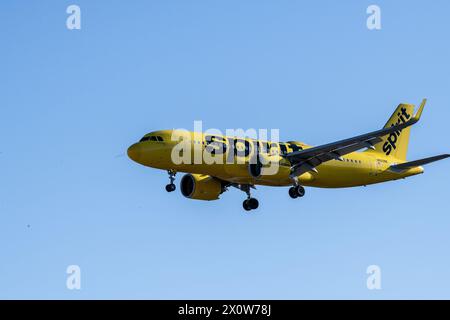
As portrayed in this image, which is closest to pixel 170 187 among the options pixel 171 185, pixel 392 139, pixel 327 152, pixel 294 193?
pixel 171 185

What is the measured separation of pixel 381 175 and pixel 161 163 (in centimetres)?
2081

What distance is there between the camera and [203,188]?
234 feet

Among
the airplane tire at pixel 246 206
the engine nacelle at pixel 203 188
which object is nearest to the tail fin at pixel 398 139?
the airplane tire at pixel 246 206

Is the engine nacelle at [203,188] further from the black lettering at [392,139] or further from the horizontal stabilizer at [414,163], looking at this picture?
the black lettering at [392,139]

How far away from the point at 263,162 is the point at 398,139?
1967 cm

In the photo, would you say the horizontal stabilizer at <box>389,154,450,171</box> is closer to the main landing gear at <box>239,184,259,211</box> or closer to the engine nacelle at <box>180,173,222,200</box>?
the main landing gear at <box>239,184,259,211</box>

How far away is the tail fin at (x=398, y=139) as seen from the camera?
78.9 metres

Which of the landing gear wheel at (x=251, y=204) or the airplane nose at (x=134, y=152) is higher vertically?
the airplane nose at (x=134, y=152)

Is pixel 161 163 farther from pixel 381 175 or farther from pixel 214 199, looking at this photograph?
pixel 381 175

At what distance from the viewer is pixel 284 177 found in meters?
67.2

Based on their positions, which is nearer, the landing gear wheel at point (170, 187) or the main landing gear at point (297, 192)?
the landing gear wheel at point (170, 187)
